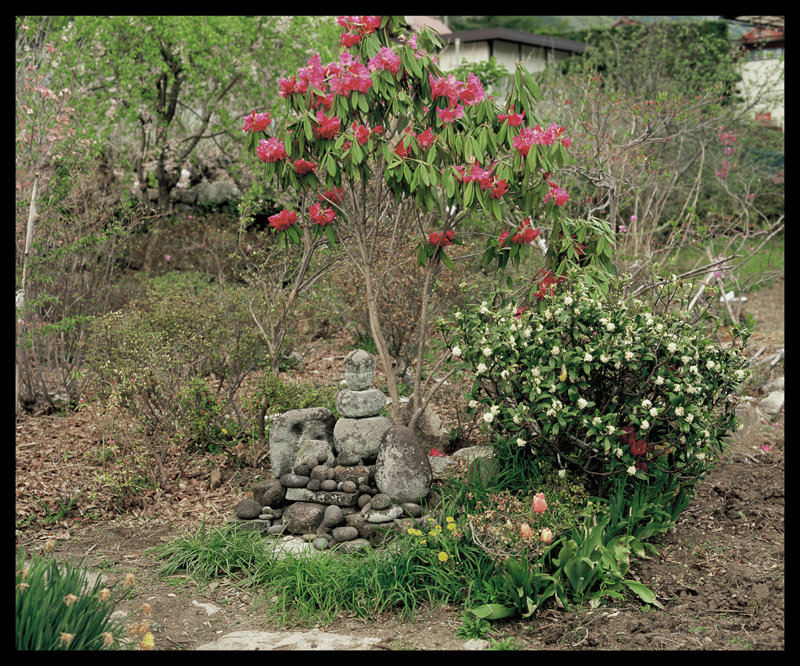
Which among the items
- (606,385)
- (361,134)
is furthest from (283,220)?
(606,385)

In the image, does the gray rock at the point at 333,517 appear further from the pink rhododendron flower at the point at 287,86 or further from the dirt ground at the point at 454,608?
the pink rhododendron flower at the point at 287,86

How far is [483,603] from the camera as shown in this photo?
363 centimetres

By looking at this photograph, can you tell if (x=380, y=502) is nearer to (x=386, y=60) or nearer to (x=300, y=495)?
(x=300, y=495)

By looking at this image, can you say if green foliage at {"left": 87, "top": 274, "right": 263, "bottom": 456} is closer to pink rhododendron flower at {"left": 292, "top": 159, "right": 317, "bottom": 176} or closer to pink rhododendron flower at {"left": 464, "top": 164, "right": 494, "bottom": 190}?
pink rhododendron flower at {"left": 292, "top": 159, "right": 317, "bottom": 176}

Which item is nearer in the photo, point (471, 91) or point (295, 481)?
point (471, 91)

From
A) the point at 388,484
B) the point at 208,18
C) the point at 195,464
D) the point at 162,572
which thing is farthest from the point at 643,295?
the point at 208,18

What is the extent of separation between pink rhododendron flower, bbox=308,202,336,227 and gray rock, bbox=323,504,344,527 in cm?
202

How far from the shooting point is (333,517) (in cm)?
421

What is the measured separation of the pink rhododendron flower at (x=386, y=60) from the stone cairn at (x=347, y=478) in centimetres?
180

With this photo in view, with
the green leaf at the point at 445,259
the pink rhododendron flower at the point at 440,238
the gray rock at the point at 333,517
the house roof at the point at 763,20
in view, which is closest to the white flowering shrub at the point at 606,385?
the green leaf at the point at 445,259

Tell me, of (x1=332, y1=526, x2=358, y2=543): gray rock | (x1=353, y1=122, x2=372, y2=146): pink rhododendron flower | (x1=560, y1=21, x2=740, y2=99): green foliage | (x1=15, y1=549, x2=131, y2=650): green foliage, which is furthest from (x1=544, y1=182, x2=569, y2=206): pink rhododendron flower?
(x1=560, y1=21, x2=740, y2=99): green foliage

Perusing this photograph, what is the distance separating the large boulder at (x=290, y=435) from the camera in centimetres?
462

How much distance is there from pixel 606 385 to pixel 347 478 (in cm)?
171
